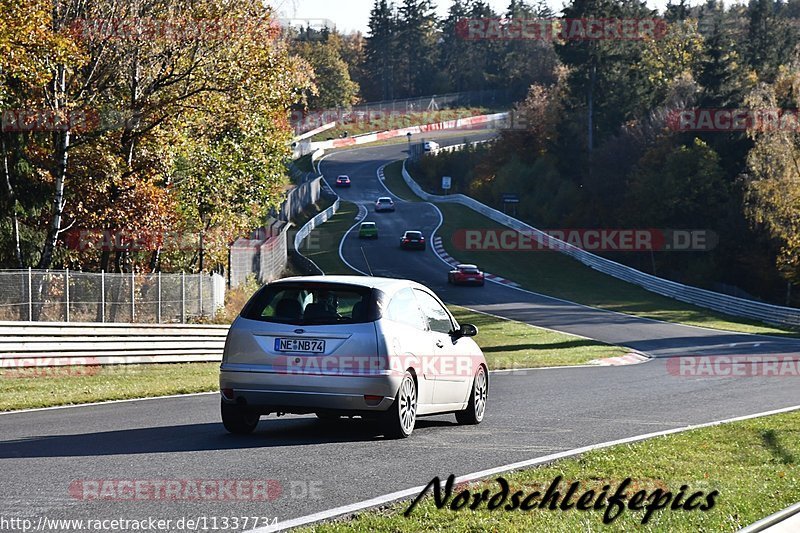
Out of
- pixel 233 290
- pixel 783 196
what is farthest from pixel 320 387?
pixel 783 196

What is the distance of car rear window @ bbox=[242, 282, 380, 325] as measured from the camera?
10812mm

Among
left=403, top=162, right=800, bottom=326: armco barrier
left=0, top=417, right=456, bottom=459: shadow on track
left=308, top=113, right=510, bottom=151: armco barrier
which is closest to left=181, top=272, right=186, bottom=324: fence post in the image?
left=0, top=417, right=456, bottom=459: shadow on track

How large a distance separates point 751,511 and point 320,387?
180 inches

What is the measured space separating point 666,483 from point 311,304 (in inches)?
164

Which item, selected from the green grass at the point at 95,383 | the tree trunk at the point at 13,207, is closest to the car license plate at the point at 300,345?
the green grass at the point at 95,383

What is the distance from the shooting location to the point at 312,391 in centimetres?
1058

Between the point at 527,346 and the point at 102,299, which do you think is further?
the point at 527,346

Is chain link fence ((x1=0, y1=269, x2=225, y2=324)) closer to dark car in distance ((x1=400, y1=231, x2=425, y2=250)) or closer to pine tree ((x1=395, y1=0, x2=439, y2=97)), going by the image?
dark car in distance ((x1=400, y1=231, x2=425, y2=250))

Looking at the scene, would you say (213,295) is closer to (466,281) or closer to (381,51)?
(466,281)

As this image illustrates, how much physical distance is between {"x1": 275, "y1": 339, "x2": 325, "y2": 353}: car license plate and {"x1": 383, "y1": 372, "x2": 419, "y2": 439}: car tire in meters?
0.90

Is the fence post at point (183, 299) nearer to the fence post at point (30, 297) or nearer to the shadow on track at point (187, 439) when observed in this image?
the fence post at point (30, 297)

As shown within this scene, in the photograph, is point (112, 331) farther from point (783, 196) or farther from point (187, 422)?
point (783, 196)

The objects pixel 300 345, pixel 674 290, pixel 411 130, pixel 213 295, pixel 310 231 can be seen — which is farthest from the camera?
pixel 411 130

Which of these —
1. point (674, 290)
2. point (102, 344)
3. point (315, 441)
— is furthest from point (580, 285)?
point (315, 441)
